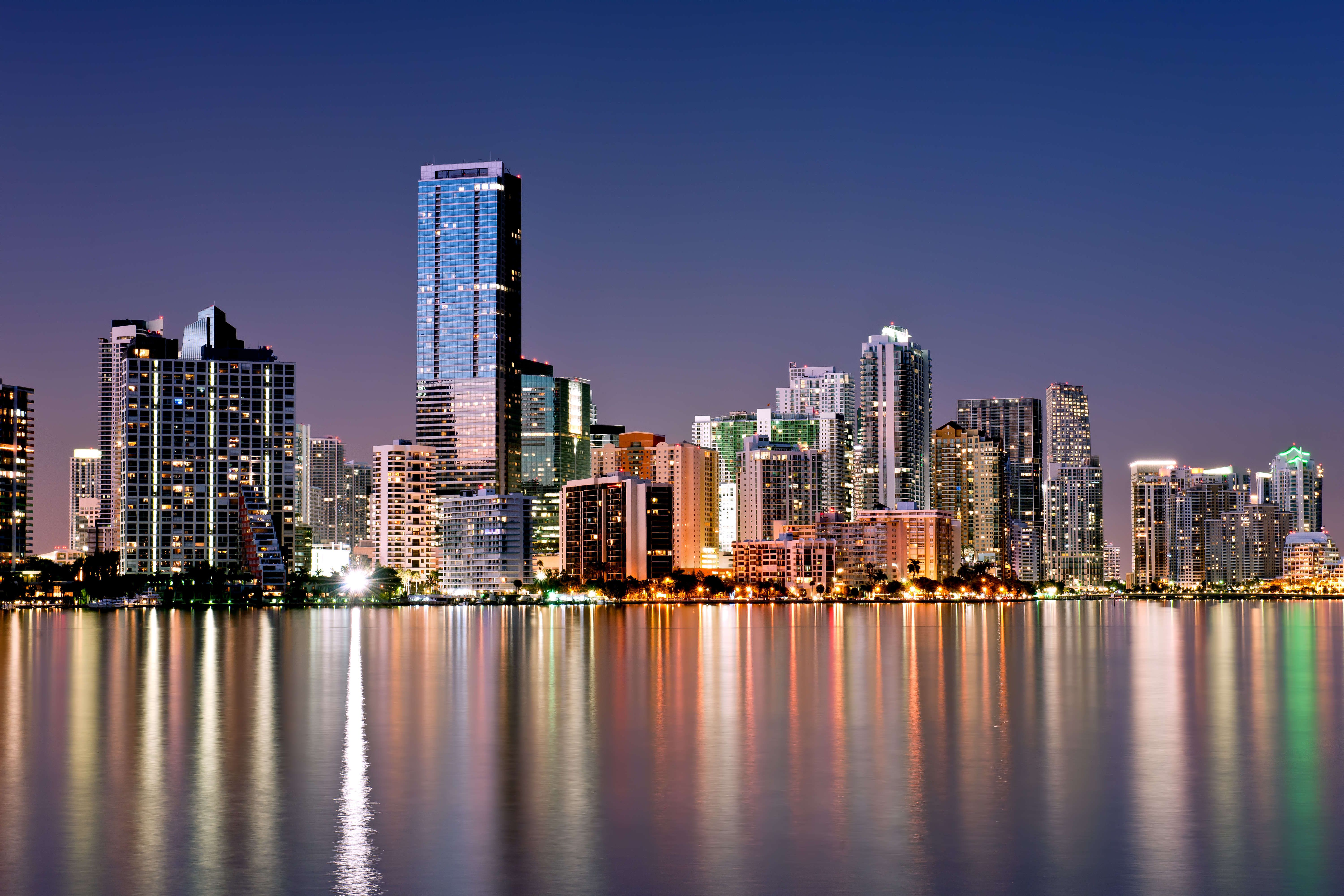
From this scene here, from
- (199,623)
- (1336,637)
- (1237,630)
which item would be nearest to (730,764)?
(1336,637)

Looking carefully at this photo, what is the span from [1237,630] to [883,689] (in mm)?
106638

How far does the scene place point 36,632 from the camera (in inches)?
5758

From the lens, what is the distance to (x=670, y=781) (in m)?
38.3

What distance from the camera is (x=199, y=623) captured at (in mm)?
178500

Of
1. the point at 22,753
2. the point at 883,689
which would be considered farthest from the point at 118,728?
the point at 883,689

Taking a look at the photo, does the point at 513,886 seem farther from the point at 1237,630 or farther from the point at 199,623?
the point at 199,623

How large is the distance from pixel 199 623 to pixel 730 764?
151 meters

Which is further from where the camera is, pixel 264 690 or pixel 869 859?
pixel 264 690

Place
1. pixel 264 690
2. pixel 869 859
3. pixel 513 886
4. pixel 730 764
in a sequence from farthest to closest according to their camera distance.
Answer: pixel 264 690
pixel 730 764
pixel 869 859
pixel 513 886

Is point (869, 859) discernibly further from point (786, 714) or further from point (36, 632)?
point (36, 632)

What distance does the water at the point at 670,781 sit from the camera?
27.1 meters

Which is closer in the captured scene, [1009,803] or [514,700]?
[1009,803]

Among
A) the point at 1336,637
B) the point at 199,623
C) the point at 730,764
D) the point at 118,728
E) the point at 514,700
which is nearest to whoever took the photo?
the point at 730,764

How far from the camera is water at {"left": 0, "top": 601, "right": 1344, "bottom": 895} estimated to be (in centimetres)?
2711
